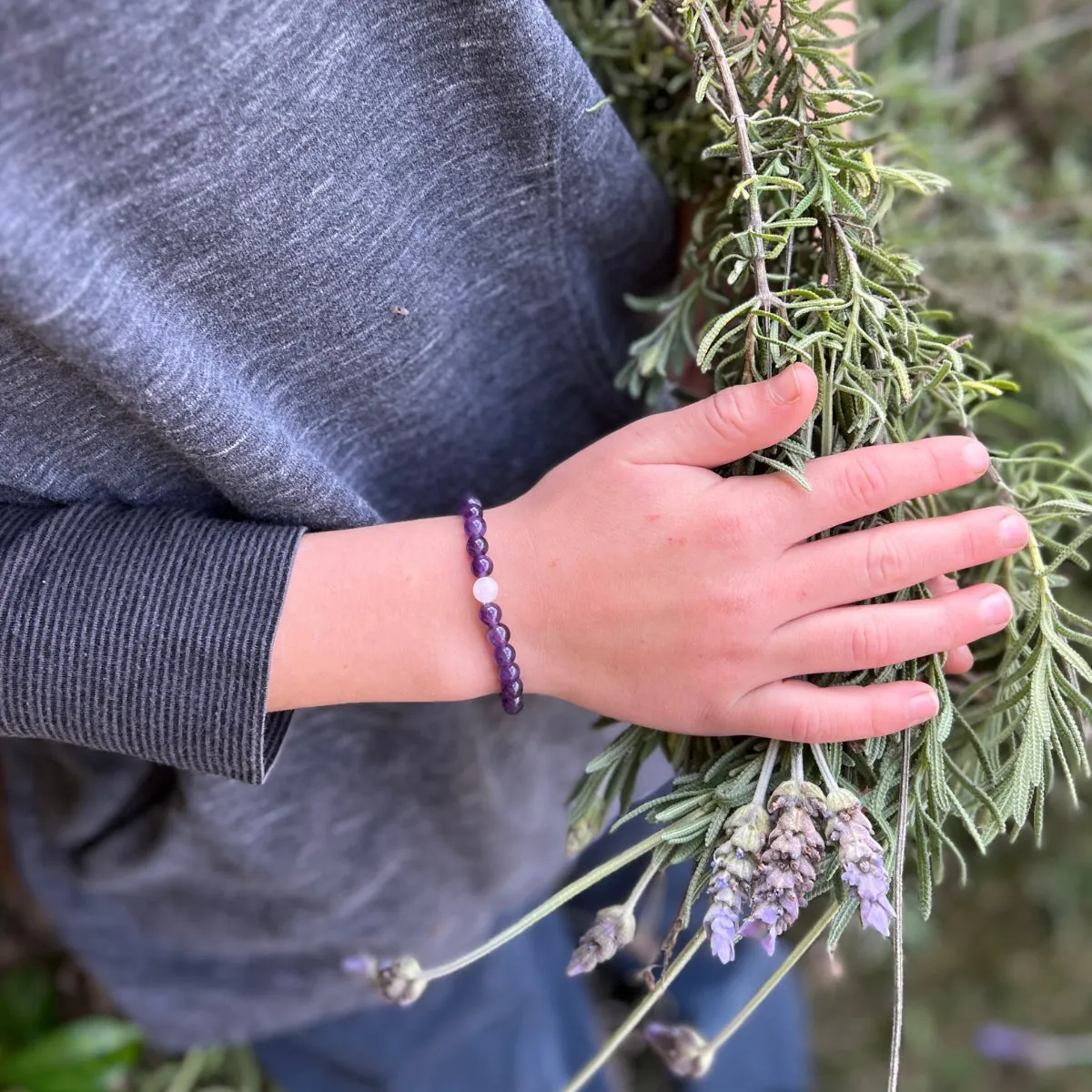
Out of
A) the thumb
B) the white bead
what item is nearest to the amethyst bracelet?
the white bead

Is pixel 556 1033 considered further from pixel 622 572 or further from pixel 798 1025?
pixel 622 572

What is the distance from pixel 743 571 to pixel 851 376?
126 millimetres

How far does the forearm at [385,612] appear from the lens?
1.84 ft

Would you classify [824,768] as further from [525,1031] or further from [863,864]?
[525,1031]

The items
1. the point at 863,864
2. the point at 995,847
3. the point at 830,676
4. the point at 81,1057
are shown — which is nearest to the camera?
the point at 863,864

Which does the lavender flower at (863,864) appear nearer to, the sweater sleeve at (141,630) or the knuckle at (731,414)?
the knuckle at (731,414)

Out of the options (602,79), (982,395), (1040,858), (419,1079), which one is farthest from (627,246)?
(1040,858)

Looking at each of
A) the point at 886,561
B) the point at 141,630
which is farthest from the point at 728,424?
the point at 141,630

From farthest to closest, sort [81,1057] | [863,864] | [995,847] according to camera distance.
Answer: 1. [995,847]
2. [81,1057]
3. [863,864]

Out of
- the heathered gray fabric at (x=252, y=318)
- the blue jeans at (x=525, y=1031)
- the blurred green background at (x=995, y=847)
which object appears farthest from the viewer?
the blue jeans at (x=525, y=1031)

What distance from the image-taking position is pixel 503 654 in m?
0.57

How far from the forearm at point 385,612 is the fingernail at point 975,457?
10.4 inches

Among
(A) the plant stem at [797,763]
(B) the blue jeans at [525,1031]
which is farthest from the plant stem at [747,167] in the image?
(B) the blue jeans at [525,1031]

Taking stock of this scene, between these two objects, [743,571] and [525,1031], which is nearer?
[743,571]
